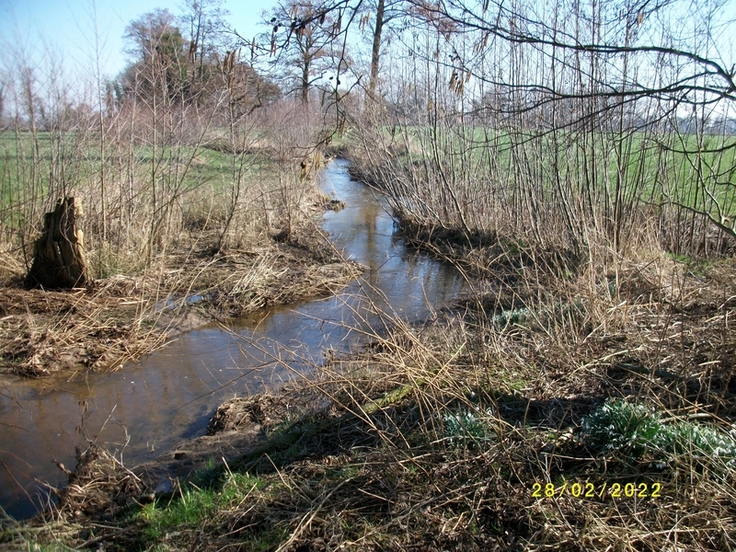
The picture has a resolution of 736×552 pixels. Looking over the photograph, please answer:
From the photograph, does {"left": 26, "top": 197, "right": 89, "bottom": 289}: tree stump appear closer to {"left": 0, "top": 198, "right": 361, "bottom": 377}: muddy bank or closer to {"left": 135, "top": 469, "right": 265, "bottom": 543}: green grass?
{"left": 0, "top": 198, "right": 361, "bottom": 377}: muddy bank

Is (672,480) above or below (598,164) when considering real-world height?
below

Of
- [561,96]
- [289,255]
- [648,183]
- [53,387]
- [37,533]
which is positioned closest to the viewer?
[37,533]

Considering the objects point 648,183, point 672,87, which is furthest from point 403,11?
point 648,183

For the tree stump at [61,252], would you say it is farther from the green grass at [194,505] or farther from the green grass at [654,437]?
the green grass at [654,437]

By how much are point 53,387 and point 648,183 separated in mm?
9185

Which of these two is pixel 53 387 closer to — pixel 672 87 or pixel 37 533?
pixel 37 533

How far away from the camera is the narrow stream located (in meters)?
4.74

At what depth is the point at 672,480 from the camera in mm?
3059
